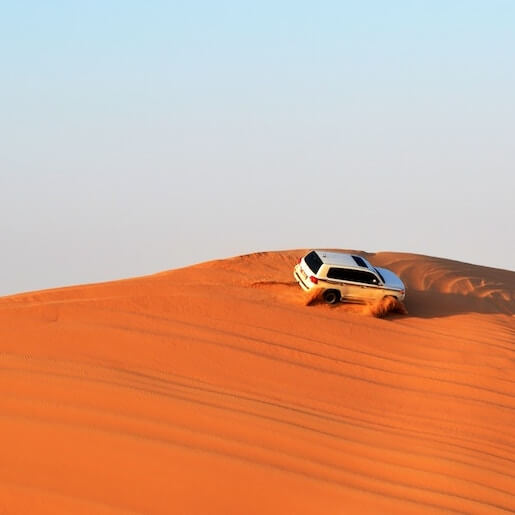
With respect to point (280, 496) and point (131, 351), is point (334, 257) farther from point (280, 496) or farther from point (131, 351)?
point (280, 496)

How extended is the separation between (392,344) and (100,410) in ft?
19.8

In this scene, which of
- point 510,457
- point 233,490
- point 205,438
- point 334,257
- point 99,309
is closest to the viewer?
point 233,490

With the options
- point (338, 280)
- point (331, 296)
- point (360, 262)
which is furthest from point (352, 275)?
point (360, 262)

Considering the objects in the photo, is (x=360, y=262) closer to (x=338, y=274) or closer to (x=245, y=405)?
(x=338, y=274)

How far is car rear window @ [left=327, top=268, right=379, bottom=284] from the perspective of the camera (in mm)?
15625

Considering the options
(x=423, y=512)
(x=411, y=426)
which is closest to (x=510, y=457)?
(x=411, y=426)

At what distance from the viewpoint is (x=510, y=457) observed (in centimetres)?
1003

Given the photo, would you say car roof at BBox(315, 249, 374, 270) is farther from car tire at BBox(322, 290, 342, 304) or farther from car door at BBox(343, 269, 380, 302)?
car tire at BBox(322, 290, 342, 304)

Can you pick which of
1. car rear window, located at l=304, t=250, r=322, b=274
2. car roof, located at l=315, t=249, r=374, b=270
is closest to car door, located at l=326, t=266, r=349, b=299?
car roof, located at l=315, t=249, r=374, b=270

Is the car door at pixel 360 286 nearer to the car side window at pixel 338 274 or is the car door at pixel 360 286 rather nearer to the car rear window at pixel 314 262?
the car side window at pixel 338 274

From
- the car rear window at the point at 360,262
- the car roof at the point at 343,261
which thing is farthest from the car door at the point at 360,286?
the car rear window at the point at 360,262

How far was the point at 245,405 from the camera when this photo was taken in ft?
33.2

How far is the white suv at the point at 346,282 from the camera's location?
51.1ft

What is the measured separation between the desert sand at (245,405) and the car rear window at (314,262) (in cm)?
58
